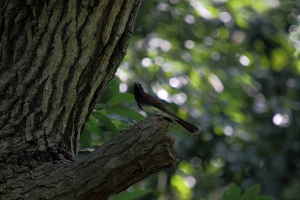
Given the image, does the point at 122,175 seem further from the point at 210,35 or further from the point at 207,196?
the point at 207,196

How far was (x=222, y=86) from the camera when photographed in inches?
298

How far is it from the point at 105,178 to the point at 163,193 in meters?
5.09

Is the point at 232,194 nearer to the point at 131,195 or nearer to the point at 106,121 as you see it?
the point at 131,195

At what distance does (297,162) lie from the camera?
7.57m

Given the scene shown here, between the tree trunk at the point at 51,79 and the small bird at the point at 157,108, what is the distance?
1219 mm

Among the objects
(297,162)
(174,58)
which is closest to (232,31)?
(174,58)

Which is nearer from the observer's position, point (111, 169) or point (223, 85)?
point (111, 169)

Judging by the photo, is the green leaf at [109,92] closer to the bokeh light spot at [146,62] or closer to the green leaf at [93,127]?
the green leaf at [93,127]

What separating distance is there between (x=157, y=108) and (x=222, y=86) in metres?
3.66

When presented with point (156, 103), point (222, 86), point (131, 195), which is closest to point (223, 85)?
point (222, 86)

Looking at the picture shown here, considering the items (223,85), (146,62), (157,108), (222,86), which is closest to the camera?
(157,108)

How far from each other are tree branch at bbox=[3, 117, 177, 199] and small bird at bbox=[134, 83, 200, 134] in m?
1.48

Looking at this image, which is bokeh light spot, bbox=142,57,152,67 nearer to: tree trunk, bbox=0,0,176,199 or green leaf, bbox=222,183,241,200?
tree trunk, bbox=0,0,176,199

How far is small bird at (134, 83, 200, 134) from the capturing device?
3.80m
